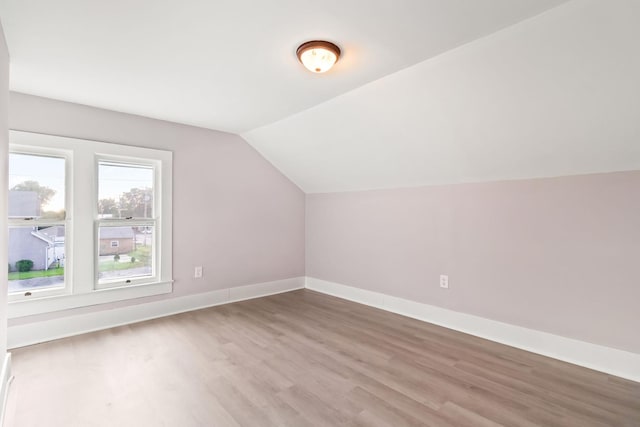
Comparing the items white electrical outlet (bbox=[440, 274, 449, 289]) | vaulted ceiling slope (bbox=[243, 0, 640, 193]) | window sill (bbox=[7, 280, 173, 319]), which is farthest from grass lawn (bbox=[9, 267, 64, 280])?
white electrical outlet (bbox=[440, 274, 449, 289])

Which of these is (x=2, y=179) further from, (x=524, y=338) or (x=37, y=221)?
(x=524, y=338)

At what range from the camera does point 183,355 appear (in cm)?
269

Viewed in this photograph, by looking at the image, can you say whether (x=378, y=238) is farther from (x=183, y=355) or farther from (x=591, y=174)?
(x=183, y=355)

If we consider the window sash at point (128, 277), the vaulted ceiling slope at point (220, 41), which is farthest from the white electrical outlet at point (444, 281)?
the window sash at point (128, 277)

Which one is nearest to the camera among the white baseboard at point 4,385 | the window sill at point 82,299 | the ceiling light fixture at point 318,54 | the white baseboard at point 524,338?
the white baseboard at point 4,385

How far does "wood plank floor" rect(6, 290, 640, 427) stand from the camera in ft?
6.19

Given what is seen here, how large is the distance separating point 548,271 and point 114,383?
137 inches

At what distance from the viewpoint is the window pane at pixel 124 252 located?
11.2ft

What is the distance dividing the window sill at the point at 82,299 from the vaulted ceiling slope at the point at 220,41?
6.22 ft

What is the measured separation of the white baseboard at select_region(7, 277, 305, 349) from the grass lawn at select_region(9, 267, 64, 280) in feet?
1.40

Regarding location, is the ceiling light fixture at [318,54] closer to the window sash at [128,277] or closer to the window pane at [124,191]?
the window pane at [124,191]

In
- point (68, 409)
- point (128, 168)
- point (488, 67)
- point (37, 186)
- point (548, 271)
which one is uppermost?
point (488, 67)

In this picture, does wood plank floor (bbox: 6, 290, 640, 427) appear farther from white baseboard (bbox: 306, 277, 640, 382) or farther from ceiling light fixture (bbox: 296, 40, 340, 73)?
ceiling light fixture (bbox: 296, 40, 340, 73)

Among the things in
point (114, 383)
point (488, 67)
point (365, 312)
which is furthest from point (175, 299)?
point (488, 67)
